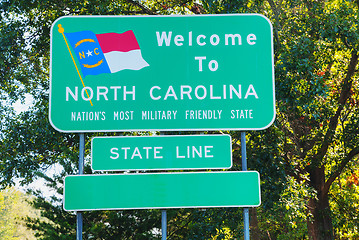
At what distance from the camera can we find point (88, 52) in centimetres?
608

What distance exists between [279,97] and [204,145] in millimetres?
4510

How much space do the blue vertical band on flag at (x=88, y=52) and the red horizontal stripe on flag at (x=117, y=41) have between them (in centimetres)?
8

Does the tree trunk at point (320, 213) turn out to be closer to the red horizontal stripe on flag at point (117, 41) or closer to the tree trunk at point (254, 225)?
the tree trunk at point (254, 225)

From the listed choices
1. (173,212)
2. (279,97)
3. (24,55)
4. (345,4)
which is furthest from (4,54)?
(345,4)

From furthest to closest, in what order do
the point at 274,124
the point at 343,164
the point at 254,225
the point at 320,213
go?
the point at 254,225, the point at 320,213, the point at 343,164, the point at 274,124

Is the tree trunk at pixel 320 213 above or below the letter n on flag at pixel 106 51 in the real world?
below

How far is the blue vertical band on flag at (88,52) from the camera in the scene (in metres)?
6.02

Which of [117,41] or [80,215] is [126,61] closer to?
[117,41]

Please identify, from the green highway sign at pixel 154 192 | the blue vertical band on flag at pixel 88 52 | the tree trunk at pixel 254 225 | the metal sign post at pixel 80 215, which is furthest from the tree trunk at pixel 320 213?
the metal sign post at pixel 80 215

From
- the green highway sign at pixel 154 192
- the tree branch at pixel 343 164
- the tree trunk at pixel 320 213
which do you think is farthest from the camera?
the tree trunk at pixel 320 213

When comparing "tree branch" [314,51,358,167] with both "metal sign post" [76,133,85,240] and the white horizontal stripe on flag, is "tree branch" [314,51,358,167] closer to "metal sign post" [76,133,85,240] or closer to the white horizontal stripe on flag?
the white horizontal stripe on flag

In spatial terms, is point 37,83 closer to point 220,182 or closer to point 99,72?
point 99,72

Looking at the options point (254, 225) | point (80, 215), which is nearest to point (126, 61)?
point (80, 215)

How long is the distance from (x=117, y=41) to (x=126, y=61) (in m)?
0.33
